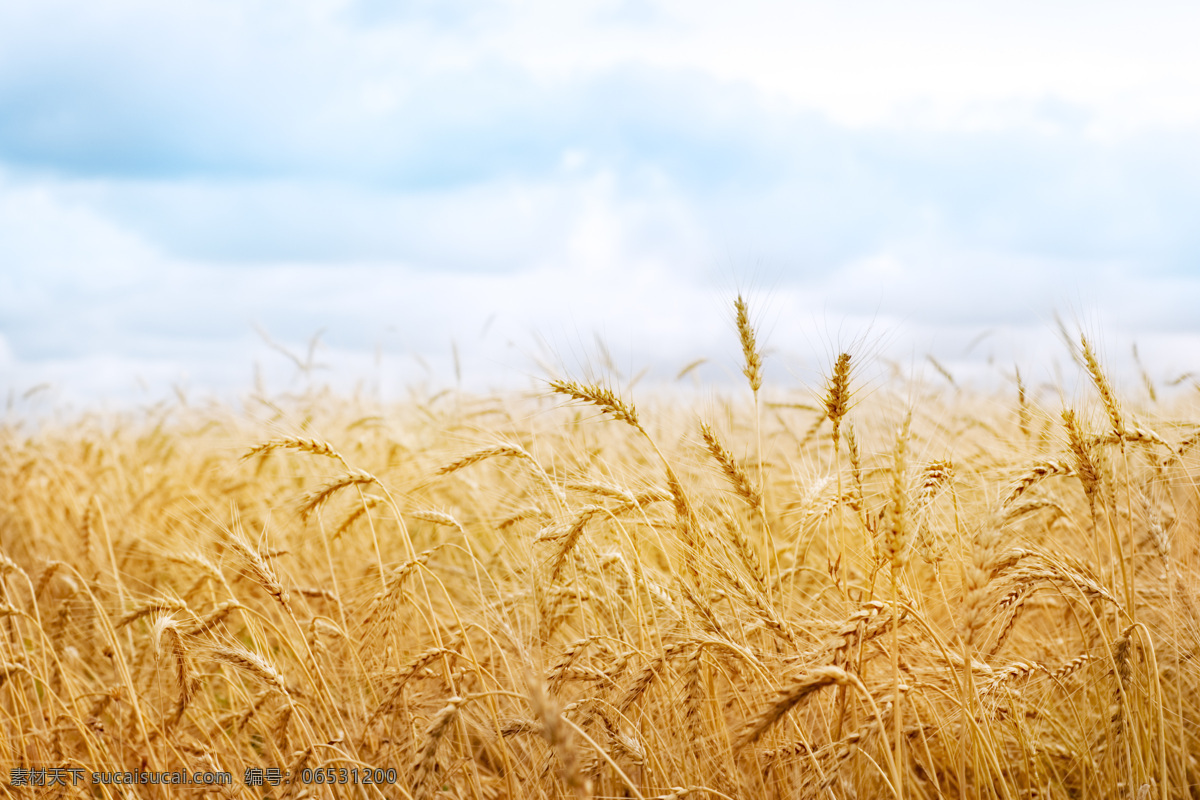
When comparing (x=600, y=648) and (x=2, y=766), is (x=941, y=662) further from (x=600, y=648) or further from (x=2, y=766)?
(x=2, y=766)

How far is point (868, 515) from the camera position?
207 centimetres

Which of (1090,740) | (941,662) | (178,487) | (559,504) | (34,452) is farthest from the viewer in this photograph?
(34,452)

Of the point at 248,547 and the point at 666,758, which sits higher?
the point at 248,547

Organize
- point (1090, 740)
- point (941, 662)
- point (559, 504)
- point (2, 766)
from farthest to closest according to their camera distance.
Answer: point (2, 766) → point (559, 504) → point (1090, 740) → point (941, 662)

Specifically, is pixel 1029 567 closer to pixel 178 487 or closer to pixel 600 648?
pixel 600 648

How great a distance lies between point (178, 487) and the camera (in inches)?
219

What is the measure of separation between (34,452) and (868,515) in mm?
8031

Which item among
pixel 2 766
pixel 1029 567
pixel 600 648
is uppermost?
pixel 1029 567

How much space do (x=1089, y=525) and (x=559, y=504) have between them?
7.42ft

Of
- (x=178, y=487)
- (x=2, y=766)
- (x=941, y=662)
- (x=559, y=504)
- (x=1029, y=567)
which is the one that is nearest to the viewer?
(x=1029, y=567)

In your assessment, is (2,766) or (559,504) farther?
(2,766)

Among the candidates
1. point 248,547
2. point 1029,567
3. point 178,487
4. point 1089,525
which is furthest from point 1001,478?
point 178,487

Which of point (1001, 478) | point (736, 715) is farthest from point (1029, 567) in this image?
point (736, 715)

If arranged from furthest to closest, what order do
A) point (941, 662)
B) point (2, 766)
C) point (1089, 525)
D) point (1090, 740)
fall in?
point (1089, 525), point (2, 766), point (1090, 740), point (941, 662)
